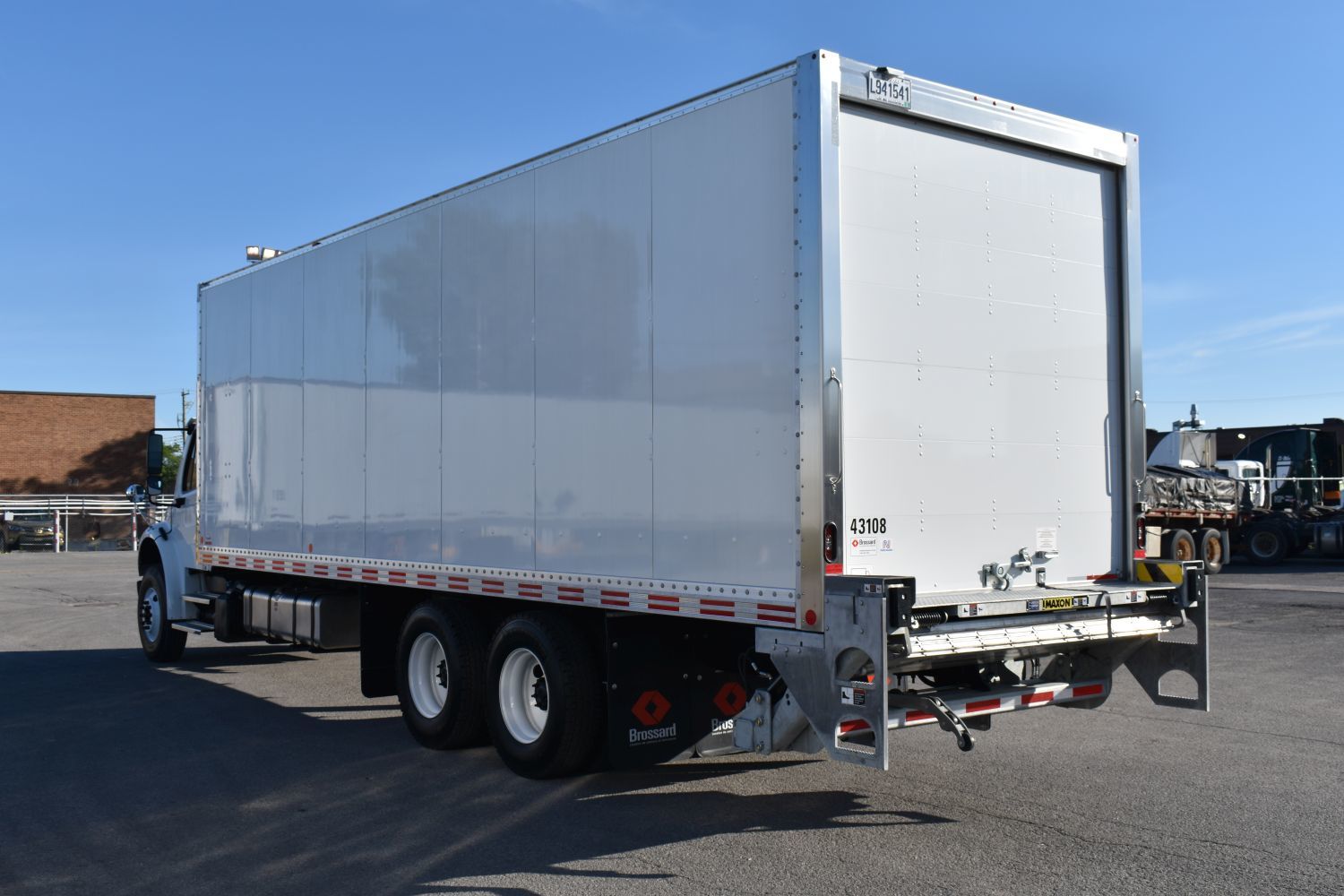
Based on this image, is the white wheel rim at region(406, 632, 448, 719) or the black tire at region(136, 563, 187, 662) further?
the black tire at region(136, 563, 187, 662)

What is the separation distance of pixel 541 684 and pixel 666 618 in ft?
3.33

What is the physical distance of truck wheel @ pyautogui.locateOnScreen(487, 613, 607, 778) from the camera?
23.4 feet

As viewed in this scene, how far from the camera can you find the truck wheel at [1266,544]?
28547 mm

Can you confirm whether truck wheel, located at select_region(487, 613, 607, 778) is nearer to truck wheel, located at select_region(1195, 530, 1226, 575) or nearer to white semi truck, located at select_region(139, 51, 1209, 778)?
white semi truck, located at select_region(139, 51, 1209, 778)

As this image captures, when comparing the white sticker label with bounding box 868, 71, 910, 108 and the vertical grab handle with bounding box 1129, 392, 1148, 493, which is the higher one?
the white sticker label with bounding box 868, 71, 910, 108

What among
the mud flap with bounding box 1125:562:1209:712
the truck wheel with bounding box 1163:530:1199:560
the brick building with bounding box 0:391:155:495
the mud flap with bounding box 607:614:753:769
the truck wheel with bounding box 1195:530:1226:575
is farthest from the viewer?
the brick building with bounding box 0:391:155:495

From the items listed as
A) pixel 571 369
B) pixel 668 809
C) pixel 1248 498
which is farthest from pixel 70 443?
pixel 668 809

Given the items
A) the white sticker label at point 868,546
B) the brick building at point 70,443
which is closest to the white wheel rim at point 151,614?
the white sticker label at point 868,546

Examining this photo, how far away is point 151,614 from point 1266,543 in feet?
82.6

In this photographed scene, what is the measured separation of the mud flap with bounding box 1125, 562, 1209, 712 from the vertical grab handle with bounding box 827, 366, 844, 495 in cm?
272

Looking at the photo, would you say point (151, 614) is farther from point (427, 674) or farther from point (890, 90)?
point (890, 90)

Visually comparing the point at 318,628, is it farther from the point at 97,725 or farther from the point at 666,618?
the point at 666,618

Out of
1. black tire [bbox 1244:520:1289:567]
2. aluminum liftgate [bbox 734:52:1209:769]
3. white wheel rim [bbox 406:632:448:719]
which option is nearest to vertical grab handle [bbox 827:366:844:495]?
aluminum liftgate [bbox 734:52:1209:769]

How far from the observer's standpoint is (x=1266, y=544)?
94.4 feet
